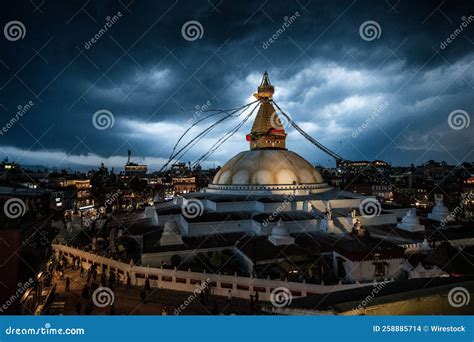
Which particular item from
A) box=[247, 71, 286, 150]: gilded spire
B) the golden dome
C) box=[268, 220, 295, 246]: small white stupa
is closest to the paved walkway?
box=[268, 220, 295, 246]: small white stupa

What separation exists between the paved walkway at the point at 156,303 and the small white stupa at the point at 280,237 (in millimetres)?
3445

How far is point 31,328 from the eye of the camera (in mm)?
4770

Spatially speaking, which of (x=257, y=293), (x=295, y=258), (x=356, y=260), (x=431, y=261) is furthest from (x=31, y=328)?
(x=431, y=261)

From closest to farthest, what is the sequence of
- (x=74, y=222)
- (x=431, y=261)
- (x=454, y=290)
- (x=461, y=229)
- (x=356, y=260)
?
(x=454, y=290) → (x=431, y=261) → (x=356, y=260) → (x=461, y=229) → (x=74, y=222)

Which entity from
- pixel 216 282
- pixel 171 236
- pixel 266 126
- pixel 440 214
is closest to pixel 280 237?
pixel 216 282

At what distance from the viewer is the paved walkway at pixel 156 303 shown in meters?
9.01

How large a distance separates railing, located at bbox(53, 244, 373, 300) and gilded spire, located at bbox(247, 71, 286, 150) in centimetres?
1245

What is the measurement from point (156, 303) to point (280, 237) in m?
5.65

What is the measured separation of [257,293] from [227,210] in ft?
24.4

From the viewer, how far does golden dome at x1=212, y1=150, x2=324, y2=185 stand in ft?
60.7

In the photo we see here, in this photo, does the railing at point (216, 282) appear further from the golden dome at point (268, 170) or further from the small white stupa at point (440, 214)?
the small white stupa at point (440, 214)

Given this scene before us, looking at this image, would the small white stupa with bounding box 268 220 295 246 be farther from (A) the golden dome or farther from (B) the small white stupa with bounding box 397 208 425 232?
(B) the small white stupa with bounding box 397 208 425 232

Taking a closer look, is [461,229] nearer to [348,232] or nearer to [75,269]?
[348,232]

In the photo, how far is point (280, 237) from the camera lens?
12.5 m
